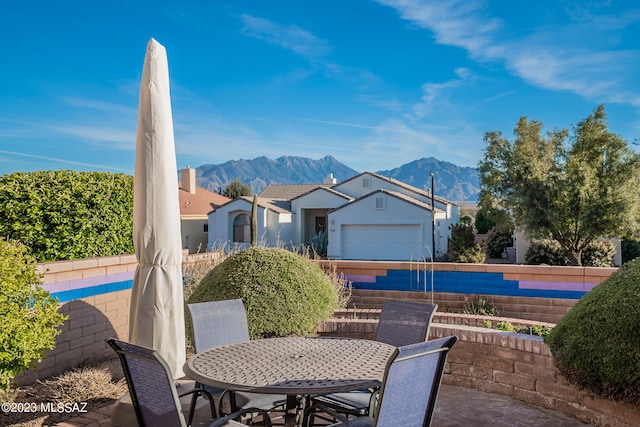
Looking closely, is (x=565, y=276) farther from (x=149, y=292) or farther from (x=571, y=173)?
(x=571, y=173)

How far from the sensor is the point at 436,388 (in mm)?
2934

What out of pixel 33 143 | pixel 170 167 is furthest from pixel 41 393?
pixel 33 143

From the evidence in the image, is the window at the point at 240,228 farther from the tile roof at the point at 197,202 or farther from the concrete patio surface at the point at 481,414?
the concrete patio surface at the point at 481,414

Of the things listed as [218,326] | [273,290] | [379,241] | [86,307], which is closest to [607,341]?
[218,326]

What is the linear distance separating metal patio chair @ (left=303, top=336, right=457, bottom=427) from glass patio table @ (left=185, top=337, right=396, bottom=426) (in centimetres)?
27

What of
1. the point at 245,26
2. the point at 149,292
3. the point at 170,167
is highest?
the point at 245,26

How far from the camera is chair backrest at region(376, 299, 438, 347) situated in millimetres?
4281

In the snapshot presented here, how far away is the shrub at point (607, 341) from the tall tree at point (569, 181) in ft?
54.8

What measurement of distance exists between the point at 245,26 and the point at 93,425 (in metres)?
21.9

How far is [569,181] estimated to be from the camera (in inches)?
780

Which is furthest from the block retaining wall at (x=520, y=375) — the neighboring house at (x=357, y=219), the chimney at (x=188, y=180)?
the chimney at (x=188, y=180)

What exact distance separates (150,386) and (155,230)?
5.87 feet

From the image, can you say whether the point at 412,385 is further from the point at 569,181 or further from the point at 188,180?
the point at 188,180

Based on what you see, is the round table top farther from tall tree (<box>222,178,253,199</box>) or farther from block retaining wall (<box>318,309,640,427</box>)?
tall tree (<box>222,178,253,199</box>)
